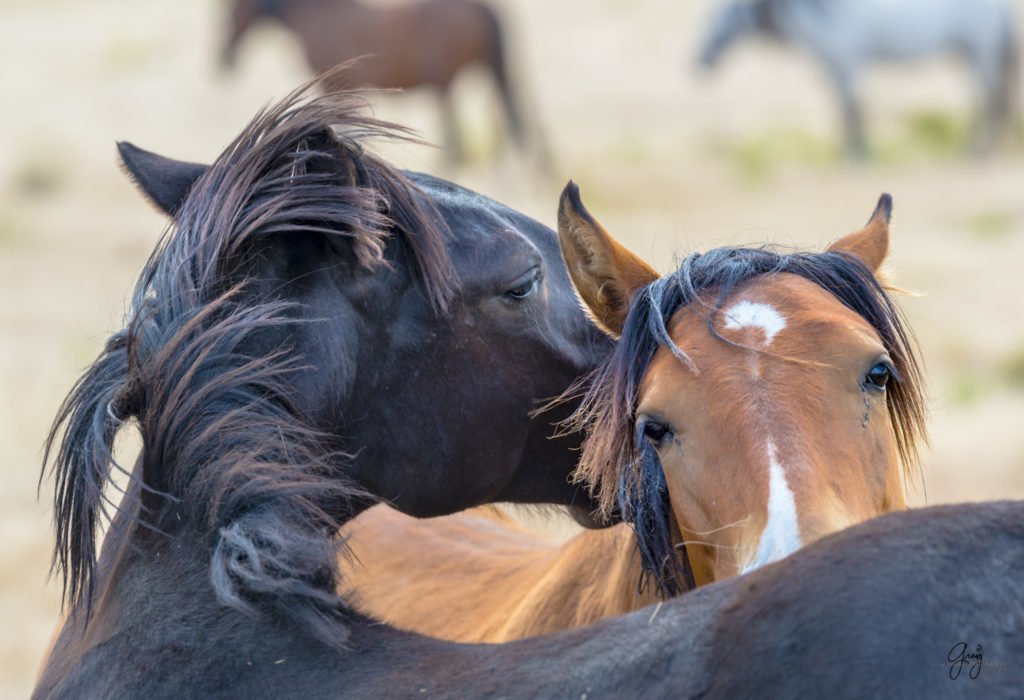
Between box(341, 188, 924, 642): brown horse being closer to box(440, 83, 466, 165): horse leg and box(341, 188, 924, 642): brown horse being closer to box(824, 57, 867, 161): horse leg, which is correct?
box(440, 83, 466, 165): horse leg

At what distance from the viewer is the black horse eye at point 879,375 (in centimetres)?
197

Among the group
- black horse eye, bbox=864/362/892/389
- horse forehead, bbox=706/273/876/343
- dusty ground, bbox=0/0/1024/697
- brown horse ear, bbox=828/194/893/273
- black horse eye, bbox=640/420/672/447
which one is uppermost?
dusty ground, bbox=0/0/1024/697

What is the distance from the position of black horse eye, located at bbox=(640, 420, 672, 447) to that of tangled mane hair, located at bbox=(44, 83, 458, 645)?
0.50m

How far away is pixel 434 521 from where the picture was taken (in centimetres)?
353

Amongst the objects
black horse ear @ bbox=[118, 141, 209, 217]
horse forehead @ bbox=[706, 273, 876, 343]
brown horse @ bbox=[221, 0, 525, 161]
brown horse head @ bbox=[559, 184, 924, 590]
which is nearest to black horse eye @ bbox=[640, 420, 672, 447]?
brown horse head @ bbox=[559, 184, 924, 590]

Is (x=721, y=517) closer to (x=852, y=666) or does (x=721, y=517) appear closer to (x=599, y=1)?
(x=852, y=666)

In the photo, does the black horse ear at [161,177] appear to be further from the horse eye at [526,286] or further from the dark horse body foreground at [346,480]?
the horse eye at [526,286]

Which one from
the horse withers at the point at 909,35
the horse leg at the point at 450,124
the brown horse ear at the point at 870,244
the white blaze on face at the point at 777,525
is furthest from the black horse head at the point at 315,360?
the horse withers at the point at 909,35

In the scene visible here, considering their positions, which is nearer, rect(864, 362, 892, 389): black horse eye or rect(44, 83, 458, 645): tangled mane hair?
rect(44, 83, 458, 645): tangled mane hair

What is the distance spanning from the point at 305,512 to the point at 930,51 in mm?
17483

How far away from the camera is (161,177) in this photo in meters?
2.36

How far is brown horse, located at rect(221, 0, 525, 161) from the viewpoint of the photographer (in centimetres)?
1401

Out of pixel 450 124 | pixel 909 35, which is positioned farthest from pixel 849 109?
pixel 450 124

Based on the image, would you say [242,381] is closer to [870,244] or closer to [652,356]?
[652,356]
